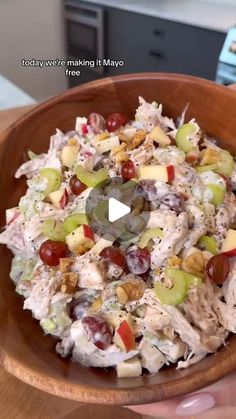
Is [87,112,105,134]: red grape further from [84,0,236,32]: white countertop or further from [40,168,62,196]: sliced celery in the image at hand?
[84,0,236,32]: white countertop

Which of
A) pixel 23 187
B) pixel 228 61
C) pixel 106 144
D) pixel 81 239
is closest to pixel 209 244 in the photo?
pixel 81 239

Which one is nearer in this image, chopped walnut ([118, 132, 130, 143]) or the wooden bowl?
the wooden bowl

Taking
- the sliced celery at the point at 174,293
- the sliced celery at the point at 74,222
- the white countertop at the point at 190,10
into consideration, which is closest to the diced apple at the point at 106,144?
the sliced celery at the point at 74,222

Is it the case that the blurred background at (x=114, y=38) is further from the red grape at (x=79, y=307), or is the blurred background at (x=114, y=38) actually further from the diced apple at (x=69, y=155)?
the red grape at (x=79, y=307)

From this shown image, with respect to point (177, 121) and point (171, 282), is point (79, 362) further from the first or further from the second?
point (177, 121)

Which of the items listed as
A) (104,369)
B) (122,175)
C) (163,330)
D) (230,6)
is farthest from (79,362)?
(230,6)

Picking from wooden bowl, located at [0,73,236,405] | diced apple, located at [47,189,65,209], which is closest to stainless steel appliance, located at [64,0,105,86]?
wooden bowl, located at [0,73,236,405]

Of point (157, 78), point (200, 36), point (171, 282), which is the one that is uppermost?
point (157, 78)
